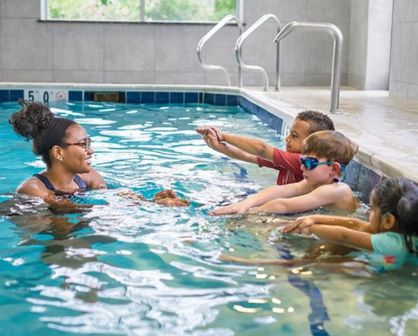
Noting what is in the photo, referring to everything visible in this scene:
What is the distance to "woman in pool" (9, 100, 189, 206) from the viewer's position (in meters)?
3.94

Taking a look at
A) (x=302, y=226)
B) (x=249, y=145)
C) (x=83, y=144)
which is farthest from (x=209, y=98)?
(x=302, y=226)

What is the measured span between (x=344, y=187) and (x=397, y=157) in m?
0.56

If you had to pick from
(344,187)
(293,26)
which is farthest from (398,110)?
(344,187)

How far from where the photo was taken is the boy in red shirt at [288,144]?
4.18 m

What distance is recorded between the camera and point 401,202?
2896 millimetres

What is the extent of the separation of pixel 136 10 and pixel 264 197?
30.0 ft

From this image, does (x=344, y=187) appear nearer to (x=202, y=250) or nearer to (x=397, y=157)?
(x=397, y=157)

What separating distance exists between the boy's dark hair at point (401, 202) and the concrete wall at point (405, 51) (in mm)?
6341

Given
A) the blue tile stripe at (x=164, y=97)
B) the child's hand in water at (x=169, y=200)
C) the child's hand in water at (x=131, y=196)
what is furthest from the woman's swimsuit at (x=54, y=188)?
the blue tile stripe at (x=164, y=97)

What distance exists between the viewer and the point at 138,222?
3.73 m

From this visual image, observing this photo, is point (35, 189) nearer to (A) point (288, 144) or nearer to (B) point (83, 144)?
(B) point (83, 144)

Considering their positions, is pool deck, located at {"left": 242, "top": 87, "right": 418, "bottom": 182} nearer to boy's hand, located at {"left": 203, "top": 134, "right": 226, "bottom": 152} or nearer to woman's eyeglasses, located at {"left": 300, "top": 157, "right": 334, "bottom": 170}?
woman's eyeglasses, located at {"left": 300, "top": 157, "right": 334, "bottom": 170}

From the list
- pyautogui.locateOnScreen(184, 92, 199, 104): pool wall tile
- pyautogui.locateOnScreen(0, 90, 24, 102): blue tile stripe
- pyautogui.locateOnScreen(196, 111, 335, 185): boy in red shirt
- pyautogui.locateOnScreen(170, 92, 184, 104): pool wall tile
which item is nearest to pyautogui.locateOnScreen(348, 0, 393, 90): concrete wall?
pyautogui.locateOnScreen(184, 92, 199, 104): pool wall tile

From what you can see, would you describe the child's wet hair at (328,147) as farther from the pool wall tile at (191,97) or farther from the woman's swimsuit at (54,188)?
the pool wall tile at (191,97)
